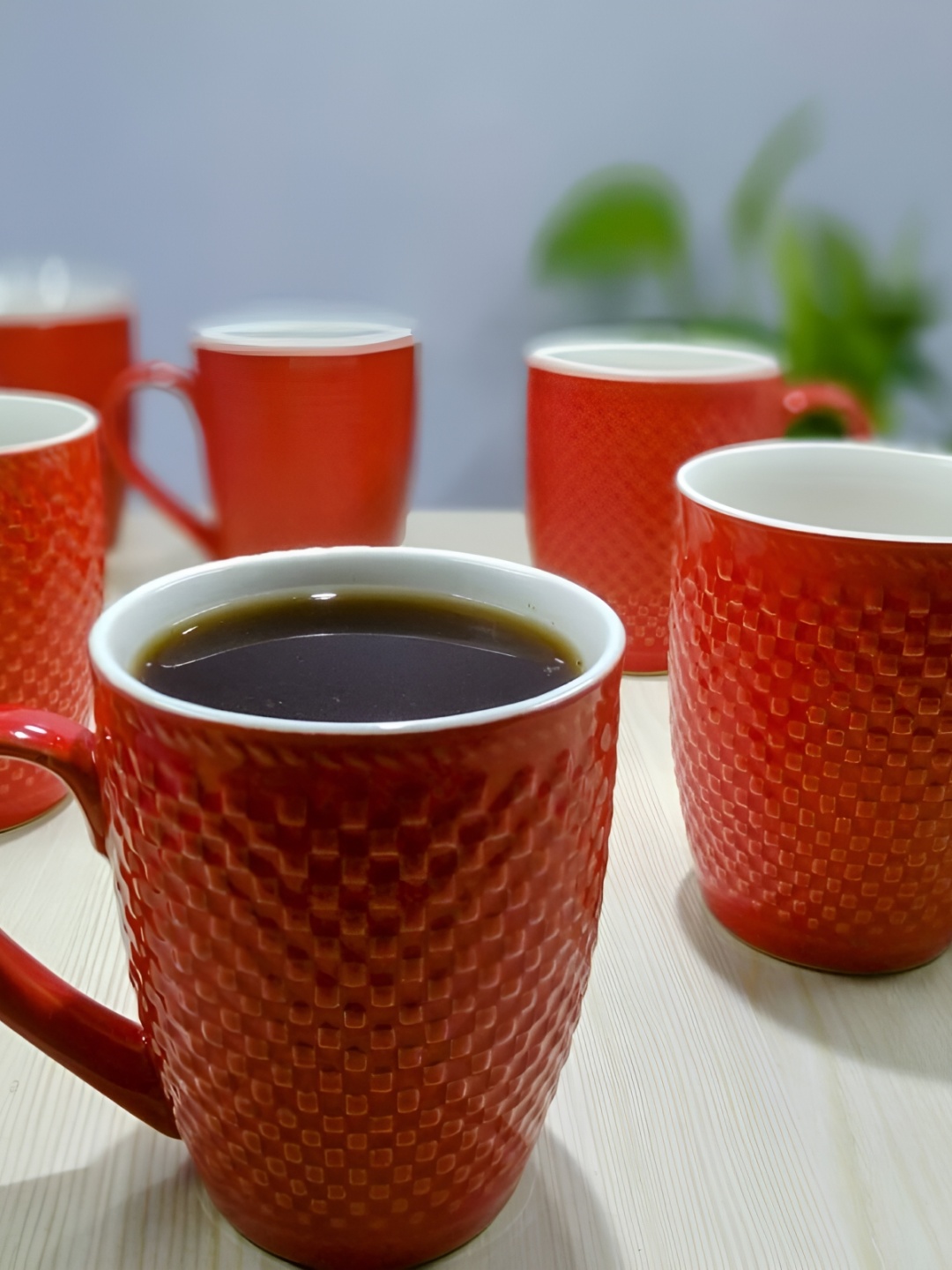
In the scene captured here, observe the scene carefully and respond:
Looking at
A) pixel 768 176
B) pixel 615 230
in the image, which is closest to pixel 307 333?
pixel 615 230

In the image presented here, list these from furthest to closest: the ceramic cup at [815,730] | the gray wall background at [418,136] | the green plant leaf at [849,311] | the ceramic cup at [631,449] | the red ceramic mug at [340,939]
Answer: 1. the green plant leaf at [849,311]
2. the gray wall background at [418,136]
3. the ceramic cup at [631,449]
4. the ceramic cup at [815,730]
5. the red ceramic mug at [340,939]

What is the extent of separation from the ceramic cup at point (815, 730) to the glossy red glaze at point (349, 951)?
108 mm

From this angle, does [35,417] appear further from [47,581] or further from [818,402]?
[818,402]

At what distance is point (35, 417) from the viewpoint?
54 cm

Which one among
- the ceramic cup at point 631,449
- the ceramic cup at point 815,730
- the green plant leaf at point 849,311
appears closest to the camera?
the ceramic cup at point 815,730

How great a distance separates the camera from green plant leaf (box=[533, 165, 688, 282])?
2.92ft

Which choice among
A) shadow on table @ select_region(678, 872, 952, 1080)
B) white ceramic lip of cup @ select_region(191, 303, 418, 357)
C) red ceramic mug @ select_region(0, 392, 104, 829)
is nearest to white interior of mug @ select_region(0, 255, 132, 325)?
white ceramic lip of cup @ select_region(191, 303, 418, 357)

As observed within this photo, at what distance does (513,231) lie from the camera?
887 mm

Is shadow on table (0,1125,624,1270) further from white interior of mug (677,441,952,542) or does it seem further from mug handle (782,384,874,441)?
mug handle (782,384,874,441)

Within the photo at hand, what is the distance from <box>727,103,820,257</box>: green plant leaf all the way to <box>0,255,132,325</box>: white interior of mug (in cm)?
47

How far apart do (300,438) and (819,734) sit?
0.34m

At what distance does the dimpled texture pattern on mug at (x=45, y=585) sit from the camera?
0.43 m

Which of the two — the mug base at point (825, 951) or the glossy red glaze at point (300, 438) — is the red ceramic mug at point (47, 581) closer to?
the glossy red glaze at point (300, 438)

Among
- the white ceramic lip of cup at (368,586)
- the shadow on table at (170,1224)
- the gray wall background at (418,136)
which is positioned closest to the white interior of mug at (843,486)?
the white ceramic lip of cup at (368,586)
